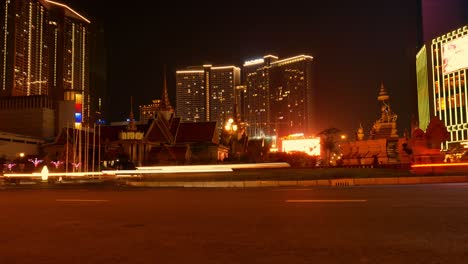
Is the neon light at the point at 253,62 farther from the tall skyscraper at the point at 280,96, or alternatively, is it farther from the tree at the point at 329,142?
the tree at the point at 329,142

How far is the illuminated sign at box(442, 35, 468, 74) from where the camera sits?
70.4m

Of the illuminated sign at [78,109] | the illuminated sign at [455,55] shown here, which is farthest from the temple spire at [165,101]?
the illuminated sign at [455,55]

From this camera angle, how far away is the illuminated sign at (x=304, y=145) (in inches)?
2899

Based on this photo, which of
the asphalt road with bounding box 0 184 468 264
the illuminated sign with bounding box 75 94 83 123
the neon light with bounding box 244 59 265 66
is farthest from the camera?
the neon light with bounding box 244 59 265 66

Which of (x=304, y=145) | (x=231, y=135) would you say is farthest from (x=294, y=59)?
(x=231, y=135)

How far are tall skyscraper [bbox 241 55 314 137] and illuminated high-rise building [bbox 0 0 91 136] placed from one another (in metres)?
45.5

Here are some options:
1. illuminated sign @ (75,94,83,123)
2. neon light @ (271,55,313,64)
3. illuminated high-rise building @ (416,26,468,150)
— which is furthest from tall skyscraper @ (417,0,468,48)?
illuminated sign @ (75,94,83,123)

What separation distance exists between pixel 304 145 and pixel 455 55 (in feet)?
90.5

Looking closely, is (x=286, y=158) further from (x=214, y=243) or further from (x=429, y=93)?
(x=429, y=93)

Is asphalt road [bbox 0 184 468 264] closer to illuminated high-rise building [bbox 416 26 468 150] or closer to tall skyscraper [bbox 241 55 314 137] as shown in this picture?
illuminated high-rise building [bbox 416 26 468 150]

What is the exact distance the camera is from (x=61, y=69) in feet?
386

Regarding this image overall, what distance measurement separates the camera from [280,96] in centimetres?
12225

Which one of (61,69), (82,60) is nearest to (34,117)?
(61,69)

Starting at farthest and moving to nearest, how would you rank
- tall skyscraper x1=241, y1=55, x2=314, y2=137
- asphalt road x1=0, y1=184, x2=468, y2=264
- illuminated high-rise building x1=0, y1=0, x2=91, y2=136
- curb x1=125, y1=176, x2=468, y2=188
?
tall skyscraper x1=241, y1=55, x2=314, y2=137 → illuminated high-rise building x1=0, y1=0, x2=91, y2=136 → curb x1=125, y1=176, x2=468, y2=188 → asphalt road x1=0, y1=184, x2=468, y2=264
